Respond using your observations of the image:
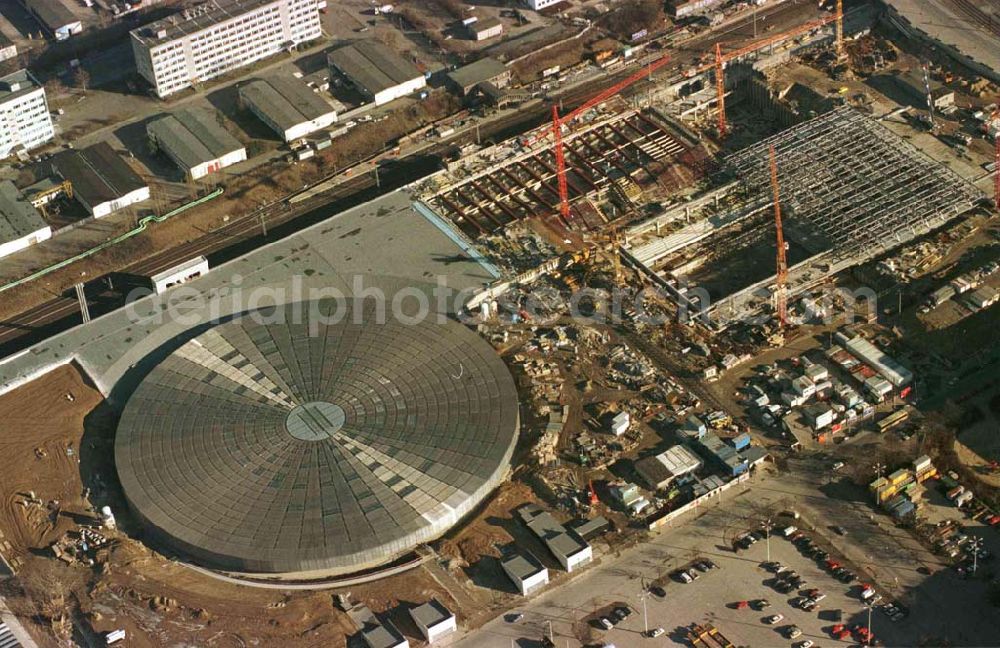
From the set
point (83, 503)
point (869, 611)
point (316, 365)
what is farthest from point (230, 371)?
point (869, 611)

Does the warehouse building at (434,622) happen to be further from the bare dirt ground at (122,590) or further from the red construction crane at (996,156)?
the red construction crane at (996,156)

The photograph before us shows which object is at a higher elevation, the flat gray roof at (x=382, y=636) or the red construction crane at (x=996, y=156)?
the red construction crane at (x=996, y=156)

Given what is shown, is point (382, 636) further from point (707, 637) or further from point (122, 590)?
point (707, 637)

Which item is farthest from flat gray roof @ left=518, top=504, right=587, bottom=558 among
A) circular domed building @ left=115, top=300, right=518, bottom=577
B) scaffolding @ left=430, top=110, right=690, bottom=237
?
scaffolding @ left=430, top=110, right=690, bottom=237

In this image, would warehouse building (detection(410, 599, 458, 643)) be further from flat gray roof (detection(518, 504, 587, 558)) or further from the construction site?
flat gray roof (detection(518, 504, 587, 558))

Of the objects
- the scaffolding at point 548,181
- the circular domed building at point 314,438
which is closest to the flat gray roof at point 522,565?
the circular domed building at point 314,438

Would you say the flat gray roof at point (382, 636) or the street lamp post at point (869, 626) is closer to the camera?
the street lamp post at point (869, 626)
